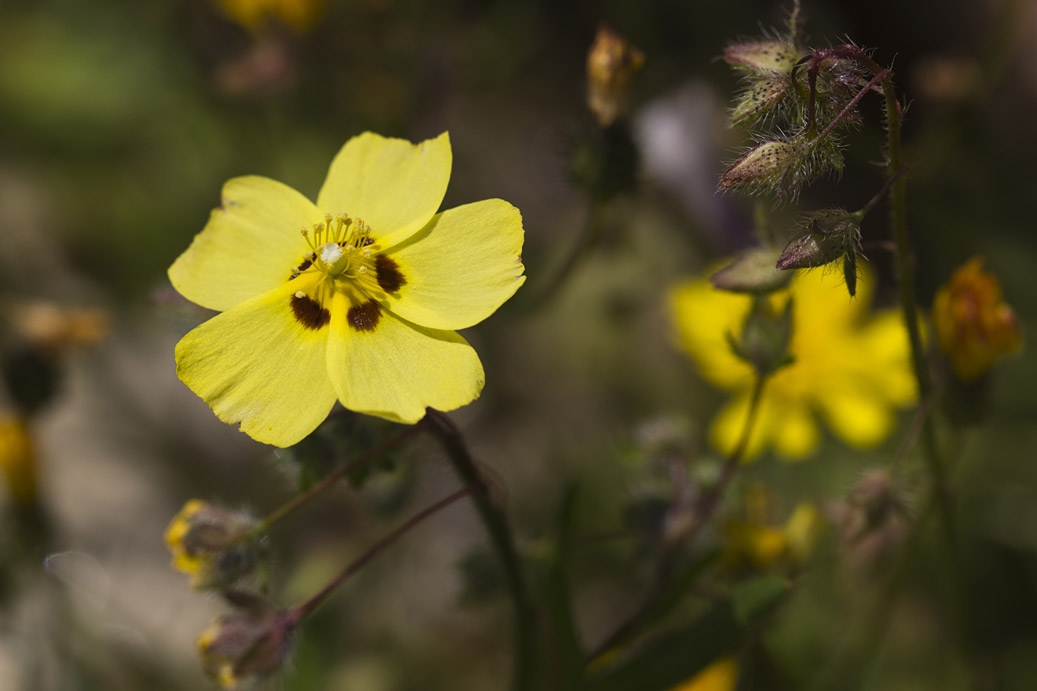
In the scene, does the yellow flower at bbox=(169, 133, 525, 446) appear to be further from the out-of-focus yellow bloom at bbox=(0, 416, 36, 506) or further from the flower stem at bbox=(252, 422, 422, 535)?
the out-of-focus yellow bloom at bbox=(0, 416, 36, 506)

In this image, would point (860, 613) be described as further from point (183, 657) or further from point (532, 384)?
point (183, 657)

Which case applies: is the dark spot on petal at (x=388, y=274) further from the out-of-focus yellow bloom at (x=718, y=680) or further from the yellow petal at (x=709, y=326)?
the out-of-focus yellow bloom at (x=718, y=680)

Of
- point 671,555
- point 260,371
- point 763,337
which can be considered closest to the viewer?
point 260,371

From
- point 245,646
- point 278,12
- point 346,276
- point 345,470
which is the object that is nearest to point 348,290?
point 346,276

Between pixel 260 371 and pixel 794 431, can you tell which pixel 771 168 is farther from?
pixel 794 431

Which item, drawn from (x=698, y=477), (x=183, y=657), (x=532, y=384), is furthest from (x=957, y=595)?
(x=183, y=657)

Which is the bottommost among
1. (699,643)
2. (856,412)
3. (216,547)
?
(699,643)
